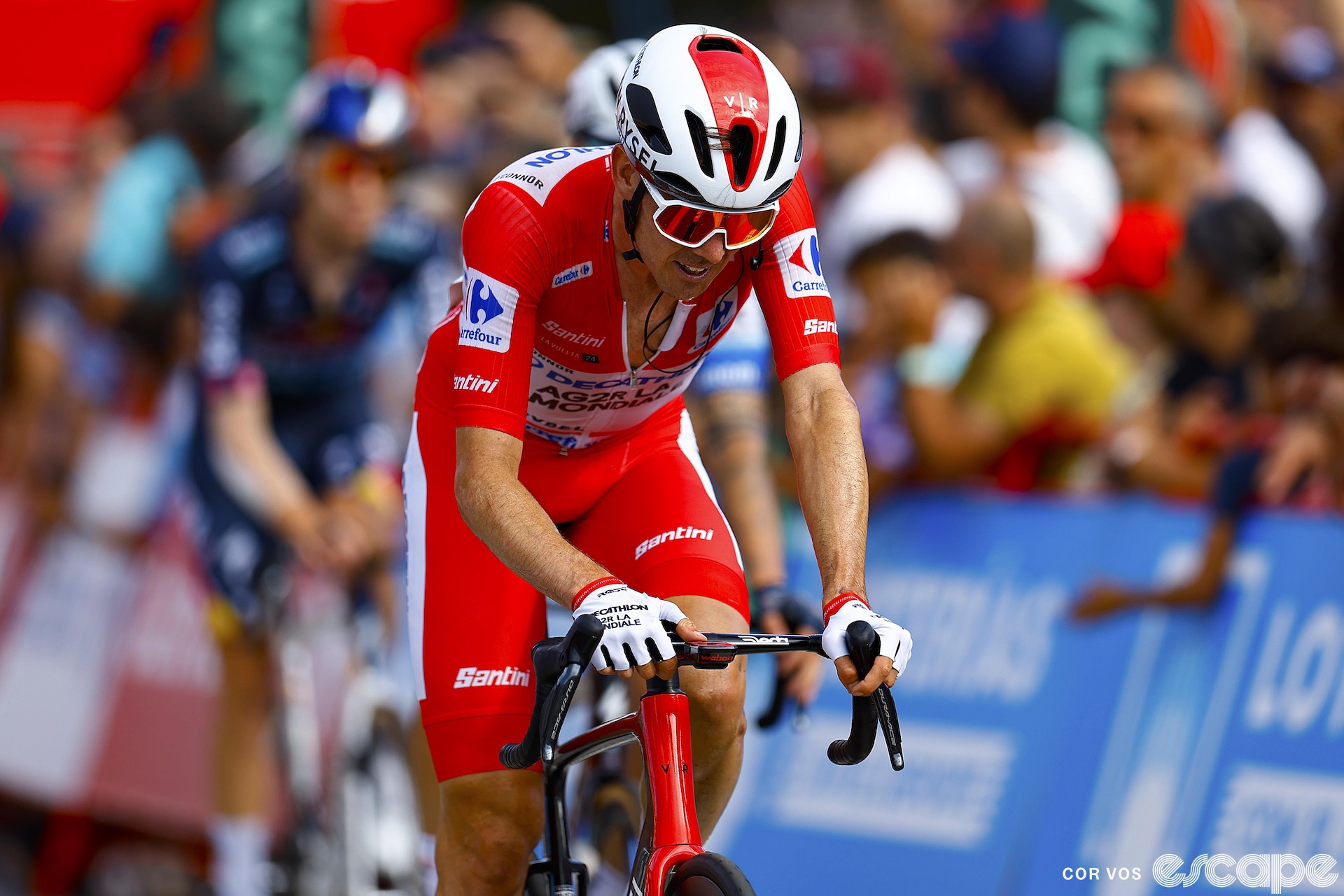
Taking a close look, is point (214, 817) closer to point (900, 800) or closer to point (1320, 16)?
point (900, 800)

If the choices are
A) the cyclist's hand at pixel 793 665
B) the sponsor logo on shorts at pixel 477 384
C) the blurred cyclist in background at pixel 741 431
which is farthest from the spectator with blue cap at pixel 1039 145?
the sponsor logo on shorts at pixel 477 384

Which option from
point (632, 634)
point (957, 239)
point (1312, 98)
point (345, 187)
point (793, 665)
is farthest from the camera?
point (1312, 98)

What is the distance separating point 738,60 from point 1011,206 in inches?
123

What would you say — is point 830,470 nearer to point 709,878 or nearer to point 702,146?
point 702,146

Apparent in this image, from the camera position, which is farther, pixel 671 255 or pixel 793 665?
pixel 793 665

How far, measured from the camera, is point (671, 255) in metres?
3.84

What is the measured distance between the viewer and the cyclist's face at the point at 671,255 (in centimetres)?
379

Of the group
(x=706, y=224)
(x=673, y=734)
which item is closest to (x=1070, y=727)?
(x=673, y=734)

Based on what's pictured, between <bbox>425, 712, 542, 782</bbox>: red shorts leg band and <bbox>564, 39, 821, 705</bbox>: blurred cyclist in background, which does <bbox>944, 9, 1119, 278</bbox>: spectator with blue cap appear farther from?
<bbox>425, 712, 542, 782</bbox>: red shorts leg band

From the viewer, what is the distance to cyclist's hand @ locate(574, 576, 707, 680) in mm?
3443

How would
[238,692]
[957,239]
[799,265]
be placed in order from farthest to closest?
[238,692] < [957,239] < [799,265]

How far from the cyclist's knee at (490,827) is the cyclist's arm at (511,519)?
2.42ft
